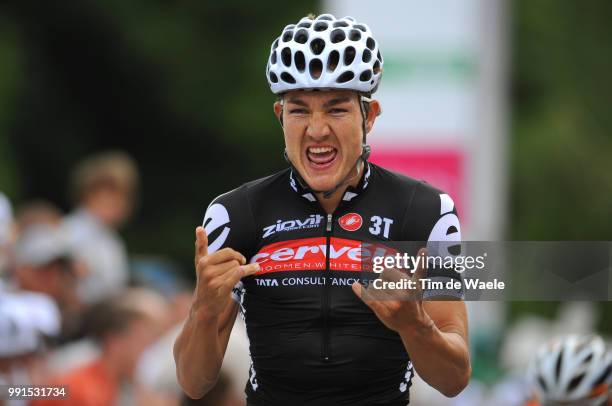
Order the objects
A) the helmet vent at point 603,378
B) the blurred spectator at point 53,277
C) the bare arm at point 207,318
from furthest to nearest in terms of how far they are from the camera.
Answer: the blurred spectator at point 53,277
the helmet vent at point 603,378
the bare arm at point 207,318

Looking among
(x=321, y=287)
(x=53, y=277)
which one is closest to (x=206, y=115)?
(x=53, y=277)

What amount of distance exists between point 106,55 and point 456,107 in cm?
1057

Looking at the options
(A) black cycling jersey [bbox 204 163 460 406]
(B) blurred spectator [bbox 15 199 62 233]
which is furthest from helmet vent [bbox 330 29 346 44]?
(B) blurred spectator [bbox 15 199 62 233]

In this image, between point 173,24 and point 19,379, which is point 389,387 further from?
point 173,24

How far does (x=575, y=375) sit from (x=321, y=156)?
232cm

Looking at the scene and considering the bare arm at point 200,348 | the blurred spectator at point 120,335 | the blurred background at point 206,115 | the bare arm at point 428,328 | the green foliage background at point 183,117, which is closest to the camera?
the bare arm at point 428,328

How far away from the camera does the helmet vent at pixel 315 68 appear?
14.6 ft

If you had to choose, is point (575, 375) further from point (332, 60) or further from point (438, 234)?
point (332, 60)

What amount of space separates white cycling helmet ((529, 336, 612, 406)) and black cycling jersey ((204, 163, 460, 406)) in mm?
1919

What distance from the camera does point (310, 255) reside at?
4449 mm

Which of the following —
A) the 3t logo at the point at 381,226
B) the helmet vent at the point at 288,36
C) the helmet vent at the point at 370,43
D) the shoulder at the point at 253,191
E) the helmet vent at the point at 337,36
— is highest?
the helmet vent at the point at 288,36

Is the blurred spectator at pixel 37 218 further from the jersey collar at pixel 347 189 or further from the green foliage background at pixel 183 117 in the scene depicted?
the green foliage background at pixel 183 117

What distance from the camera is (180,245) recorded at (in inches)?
806

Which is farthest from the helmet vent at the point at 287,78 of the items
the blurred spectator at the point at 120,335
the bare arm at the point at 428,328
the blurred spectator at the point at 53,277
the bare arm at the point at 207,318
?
the blurred spectator at the point at 53,277
